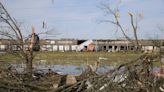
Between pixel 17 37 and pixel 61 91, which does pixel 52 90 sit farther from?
pixel 17 37

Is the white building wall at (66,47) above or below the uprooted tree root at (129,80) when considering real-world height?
below

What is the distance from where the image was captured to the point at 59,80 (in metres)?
10.4

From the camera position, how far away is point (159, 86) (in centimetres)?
912

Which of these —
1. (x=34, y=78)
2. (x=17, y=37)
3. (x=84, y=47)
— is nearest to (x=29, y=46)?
(x=17, y=37)

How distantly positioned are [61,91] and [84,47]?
9819cm

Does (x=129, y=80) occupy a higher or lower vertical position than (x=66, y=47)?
higher

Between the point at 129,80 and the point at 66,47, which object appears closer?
the point at 129,80

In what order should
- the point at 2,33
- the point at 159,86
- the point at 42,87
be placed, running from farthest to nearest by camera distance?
the point at 2,33
the point at 42,87
the point at 159,86

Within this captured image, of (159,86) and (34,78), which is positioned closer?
(159,86)

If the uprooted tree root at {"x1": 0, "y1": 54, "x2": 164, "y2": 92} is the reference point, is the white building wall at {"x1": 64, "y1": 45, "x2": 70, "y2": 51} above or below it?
below

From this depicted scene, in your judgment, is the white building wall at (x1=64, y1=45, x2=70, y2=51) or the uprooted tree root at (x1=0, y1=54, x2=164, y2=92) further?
the white building wall at (x1=64, y1=45, x2=70, y2=51)

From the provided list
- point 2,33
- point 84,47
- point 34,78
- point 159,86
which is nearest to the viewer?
point 159,86

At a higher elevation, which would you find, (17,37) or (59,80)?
(17,37)

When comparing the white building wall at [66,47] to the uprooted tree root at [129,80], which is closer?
the uprooted tree root at [129,80]
